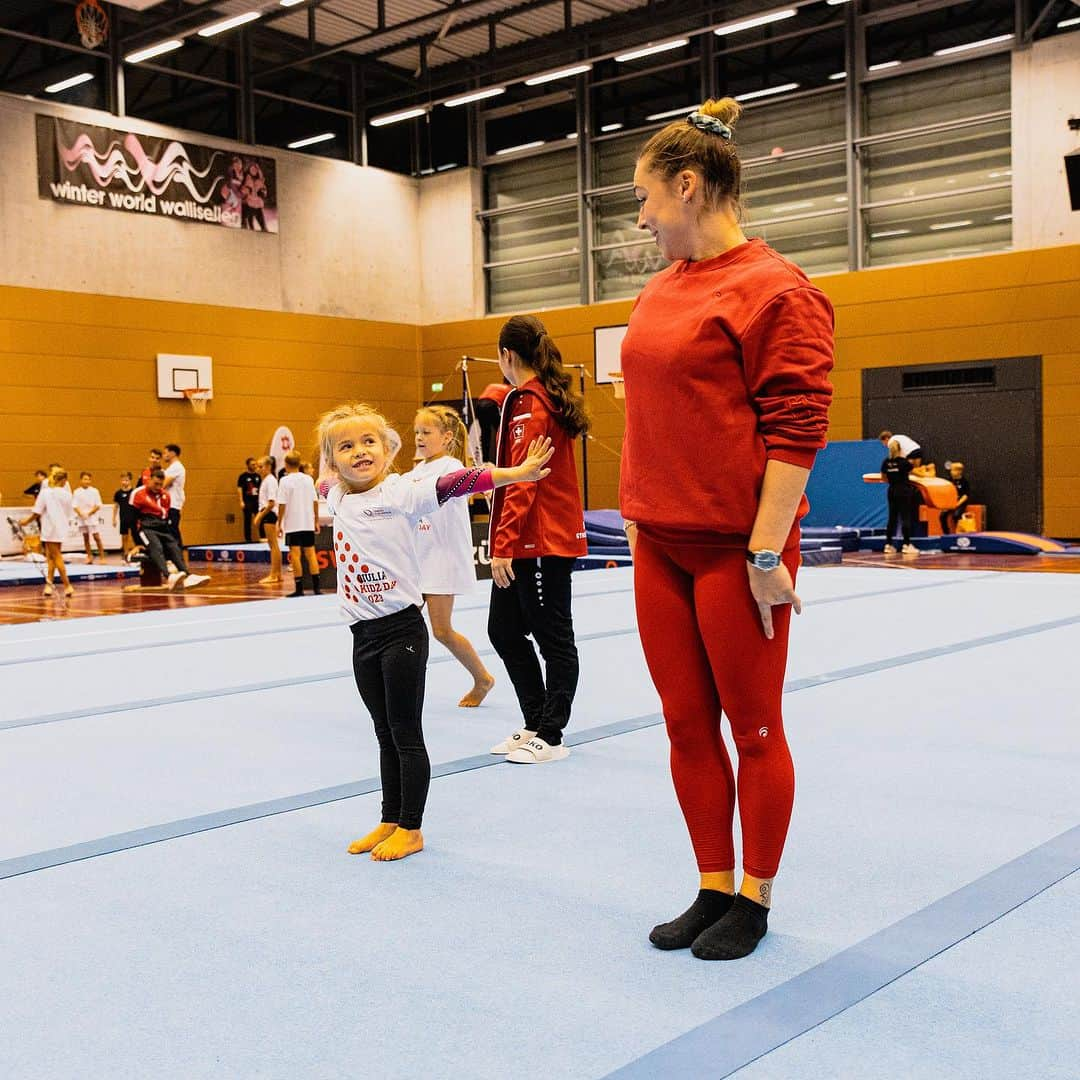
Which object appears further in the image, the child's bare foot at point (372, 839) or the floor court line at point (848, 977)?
the child's bare foot at point (372, 839)

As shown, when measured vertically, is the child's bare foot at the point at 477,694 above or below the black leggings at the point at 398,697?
below

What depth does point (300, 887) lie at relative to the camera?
284 cm

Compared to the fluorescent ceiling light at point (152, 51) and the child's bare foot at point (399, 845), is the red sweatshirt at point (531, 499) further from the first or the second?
the fluorescent ceiling light at point (152, 51)

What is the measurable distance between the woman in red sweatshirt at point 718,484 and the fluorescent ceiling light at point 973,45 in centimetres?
1757

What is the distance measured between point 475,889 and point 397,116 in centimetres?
2092

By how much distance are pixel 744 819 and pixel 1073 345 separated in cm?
1642

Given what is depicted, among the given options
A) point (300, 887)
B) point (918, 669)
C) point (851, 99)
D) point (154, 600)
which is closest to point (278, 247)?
point (851, 99)

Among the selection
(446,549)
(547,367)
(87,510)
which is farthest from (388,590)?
(87,510)

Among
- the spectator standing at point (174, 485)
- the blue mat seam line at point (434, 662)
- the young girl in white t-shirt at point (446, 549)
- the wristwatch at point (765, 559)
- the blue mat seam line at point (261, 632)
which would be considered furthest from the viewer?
the spectator standing at point (174, 485)

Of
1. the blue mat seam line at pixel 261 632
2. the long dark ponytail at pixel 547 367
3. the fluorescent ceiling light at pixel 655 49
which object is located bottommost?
the blue mat seam line at pixel 261 632

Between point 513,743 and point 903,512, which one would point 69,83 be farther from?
point 513,743

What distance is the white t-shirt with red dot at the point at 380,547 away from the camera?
314 centimetres

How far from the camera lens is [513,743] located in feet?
13.8

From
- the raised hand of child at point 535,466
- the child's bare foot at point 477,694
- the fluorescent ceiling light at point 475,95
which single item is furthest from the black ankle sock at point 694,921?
the fluorescent ceiling light at point 475,95
